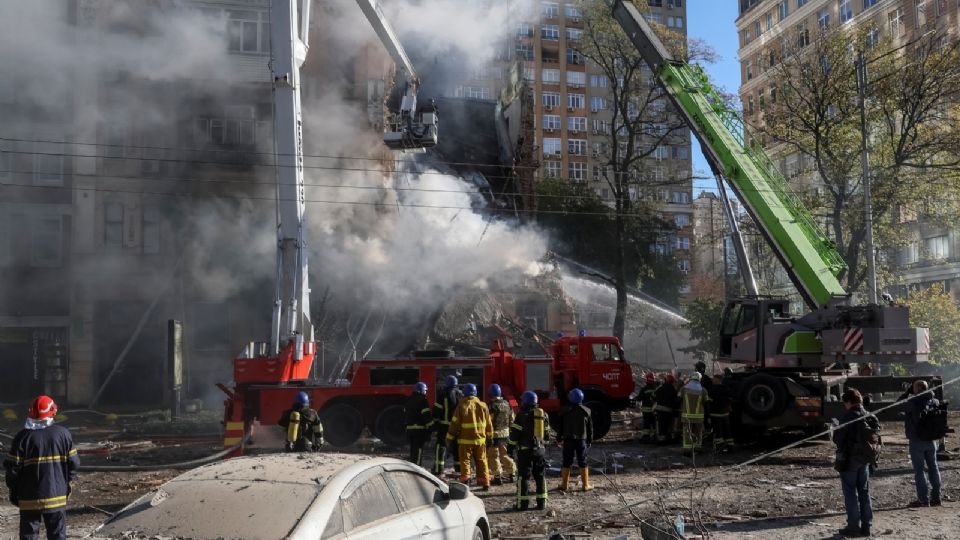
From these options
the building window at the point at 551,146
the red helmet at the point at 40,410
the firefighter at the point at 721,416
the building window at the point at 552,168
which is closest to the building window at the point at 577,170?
the building window at the point at 552,168

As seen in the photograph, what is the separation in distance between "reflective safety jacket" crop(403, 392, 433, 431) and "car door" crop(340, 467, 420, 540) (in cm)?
639

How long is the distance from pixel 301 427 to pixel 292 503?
281 inches

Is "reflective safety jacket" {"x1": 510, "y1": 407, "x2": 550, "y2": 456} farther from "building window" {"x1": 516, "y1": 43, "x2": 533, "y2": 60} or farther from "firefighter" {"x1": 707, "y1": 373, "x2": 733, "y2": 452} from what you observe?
"building window" {"x1": 516, "y1": 43, "x2": 533, "y2": 60}

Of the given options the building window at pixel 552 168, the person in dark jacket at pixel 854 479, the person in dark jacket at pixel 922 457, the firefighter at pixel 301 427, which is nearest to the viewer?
the person in dark jacket at pixel 854 479

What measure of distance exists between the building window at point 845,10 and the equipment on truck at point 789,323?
37.0 meters

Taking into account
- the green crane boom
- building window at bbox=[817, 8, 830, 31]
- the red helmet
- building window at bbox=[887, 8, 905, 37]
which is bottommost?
the red helmet

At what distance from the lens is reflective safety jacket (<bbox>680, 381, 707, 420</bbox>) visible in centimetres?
1373

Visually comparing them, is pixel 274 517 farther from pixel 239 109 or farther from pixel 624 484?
pixel 239 109

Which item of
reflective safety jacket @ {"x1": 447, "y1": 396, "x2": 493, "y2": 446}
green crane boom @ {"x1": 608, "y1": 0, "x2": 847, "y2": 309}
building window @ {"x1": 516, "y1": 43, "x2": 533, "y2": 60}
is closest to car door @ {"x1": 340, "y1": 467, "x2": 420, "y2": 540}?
reflective safety jacket @ {"x1": 447, "y1": 396, "x2": 493, "y2": 446}

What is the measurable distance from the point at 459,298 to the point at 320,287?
15.0ft

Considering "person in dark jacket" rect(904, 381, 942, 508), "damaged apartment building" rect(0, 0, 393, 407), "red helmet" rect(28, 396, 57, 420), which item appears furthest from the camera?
"damaged apartment building" rect(0, 0, 393, 407)

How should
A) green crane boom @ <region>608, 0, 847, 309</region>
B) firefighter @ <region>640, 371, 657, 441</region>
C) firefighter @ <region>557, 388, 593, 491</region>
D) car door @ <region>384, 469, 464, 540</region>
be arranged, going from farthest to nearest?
firefighter @ <region>640, 371, 657, 441</region> → green crane boom @ <region>608, 0, 847, 309</region> → firefighter @ <region>557, 388, 593, 491</region> → car door @ <region>384, 469, 464, 540</region>

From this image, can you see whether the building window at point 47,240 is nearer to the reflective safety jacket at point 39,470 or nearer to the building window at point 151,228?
the building window at point 151,228

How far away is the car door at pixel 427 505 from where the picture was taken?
5.27 meters
